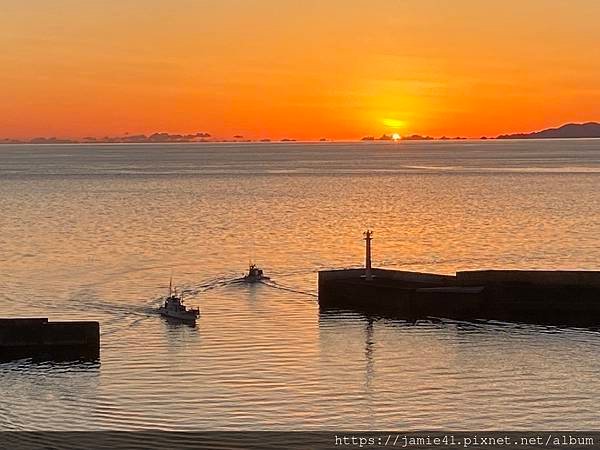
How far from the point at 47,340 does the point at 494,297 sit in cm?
1712

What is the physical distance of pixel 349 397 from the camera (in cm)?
2791

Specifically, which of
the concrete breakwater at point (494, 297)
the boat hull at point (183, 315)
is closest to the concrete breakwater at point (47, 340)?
the boat hull at point (183, 315)

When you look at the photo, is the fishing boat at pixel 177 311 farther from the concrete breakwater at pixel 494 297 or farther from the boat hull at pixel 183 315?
the concrete breakwater at pixel 494 297

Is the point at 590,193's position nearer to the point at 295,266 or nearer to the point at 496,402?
the point at 295,266

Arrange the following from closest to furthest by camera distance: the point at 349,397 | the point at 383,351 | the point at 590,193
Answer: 1. the point at 349,397
2. the point at 383,351
3. the point at 590,193

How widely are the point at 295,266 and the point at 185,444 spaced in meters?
38.8

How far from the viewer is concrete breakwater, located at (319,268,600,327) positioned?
39531 millimetres

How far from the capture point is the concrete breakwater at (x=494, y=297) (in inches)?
1556

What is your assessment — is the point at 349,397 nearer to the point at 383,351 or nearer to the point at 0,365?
the point at 383,351

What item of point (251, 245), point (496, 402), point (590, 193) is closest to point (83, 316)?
point (496, 402)

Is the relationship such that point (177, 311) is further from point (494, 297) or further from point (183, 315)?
point (494, 297)

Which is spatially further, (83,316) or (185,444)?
(83,316)

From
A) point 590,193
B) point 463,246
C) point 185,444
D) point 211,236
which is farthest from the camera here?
point 590,193

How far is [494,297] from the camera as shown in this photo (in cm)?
4056
